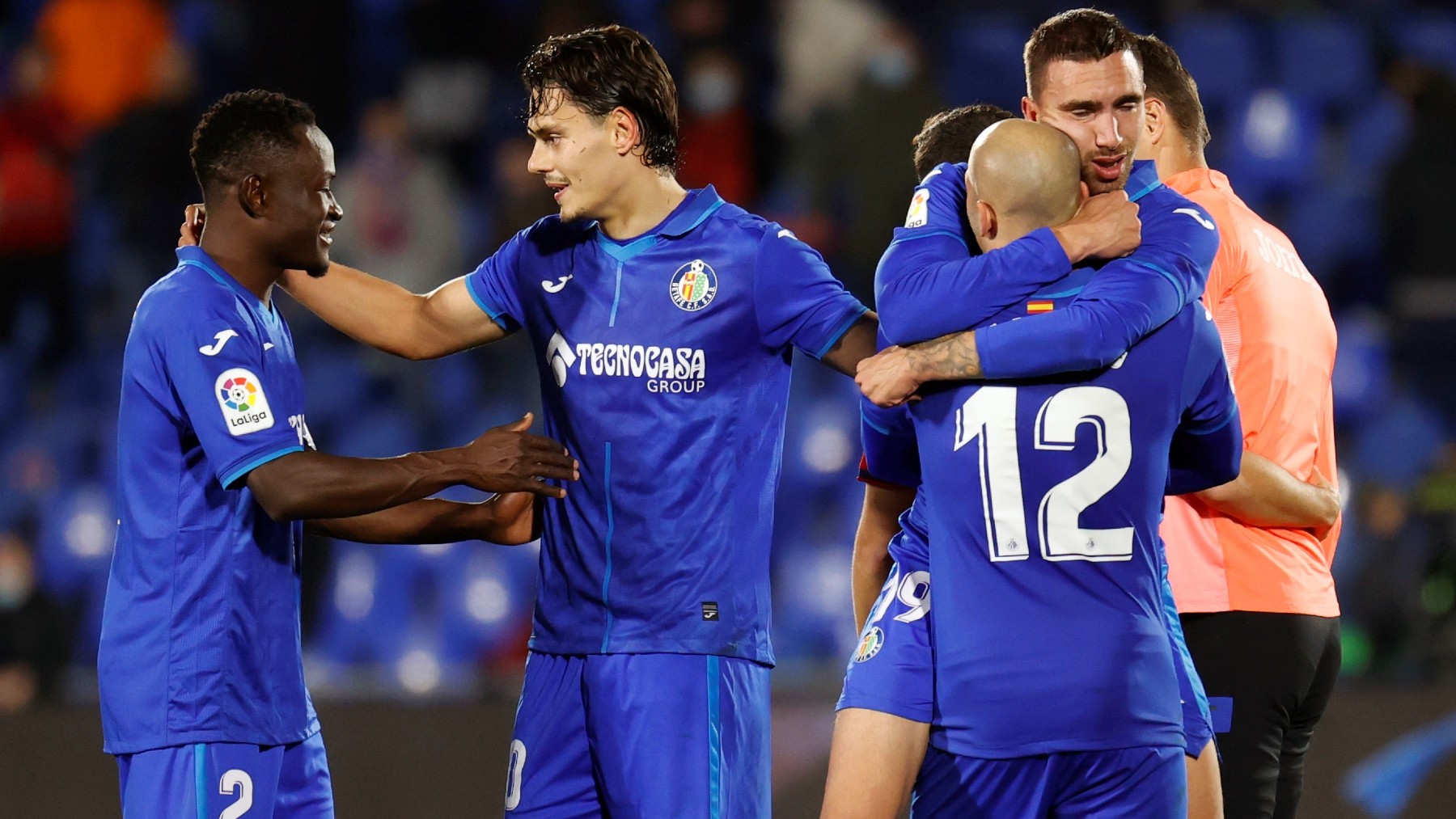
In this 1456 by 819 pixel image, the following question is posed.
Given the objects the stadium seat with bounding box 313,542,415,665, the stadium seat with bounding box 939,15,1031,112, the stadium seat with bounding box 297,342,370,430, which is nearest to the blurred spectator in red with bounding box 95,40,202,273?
the stadium seat with bounding box 297,342,370,430

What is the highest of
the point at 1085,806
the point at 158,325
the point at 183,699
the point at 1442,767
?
the point at 158,325

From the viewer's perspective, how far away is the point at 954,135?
12.5 ft

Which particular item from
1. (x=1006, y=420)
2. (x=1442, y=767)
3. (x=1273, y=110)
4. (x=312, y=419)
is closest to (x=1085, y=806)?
(x=1006, y=420)

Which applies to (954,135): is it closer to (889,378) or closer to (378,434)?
(889,378)

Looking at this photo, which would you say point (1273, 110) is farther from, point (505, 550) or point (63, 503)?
point (63, 503)

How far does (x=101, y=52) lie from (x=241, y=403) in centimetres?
698

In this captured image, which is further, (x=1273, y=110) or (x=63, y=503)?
(x=1273, y=110)

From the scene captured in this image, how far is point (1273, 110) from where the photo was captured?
8.88 meters

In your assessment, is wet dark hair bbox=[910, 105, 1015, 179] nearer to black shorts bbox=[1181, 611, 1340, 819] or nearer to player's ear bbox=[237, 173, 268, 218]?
black shorts bbox=[1181, 611, 1340, 819]

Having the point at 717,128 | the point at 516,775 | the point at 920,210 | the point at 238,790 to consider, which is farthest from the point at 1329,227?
the point at 238,790

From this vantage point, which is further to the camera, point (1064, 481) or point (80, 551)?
point (80, 551)

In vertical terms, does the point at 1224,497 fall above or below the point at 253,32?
below

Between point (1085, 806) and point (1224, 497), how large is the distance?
1009mm

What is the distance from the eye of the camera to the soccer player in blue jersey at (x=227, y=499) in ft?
10.4
